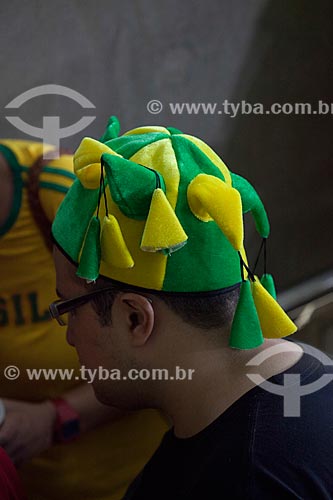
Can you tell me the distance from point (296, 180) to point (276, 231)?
0.22 meters

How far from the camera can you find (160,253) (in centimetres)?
99

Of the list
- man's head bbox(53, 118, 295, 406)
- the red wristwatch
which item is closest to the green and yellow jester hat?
man's head bbox(53, 118, 295, 406)

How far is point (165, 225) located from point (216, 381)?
0.81ft

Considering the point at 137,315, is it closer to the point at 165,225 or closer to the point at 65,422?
the point at 165,225

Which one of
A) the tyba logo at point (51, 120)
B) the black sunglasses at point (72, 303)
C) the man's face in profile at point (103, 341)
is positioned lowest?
the man's face in profile at point (103, 341)

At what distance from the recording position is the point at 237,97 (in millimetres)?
2479

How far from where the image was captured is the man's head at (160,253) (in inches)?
37.9

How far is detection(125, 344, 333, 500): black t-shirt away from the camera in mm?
877

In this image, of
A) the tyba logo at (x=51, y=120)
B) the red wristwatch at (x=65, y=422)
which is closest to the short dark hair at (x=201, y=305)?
the red wristwatch at (x=65, y=422)

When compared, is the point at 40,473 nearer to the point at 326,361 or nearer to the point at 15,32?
the point at 326,361

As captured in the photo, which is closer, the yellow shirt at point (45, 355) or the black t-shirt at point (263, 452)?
the black t-shirt at point (263, 452)

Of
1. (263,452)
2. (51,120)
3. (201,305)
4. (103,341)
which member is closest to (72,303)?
(103,341)

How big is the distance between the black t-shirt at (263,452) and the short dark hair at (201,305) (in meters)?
0.11

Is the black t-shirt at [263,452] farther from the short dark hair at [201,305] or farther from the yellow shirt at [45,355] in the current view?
the yellow shirt at [45,355]
